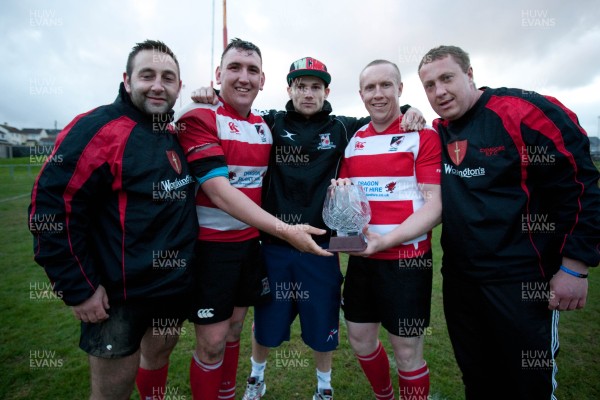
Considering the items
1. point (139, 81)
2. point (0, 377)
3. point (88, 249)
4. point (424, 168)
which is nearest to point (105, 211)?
point (88, 249)

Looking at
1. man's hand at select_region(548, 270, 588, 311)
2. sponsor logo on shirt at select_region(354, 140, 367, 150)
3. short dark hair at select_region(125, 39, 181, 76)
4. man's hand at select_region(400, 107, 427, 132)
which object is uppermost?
short dark hair at select_region(125, 39, 181, 76)

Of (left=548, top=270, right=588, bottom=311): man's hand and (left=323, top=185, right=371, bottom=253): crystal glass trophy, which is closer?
(left=548, top=270, right=588, bottom=311): man's hand

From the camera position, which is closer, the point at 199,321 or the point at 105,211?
the point at 105,211

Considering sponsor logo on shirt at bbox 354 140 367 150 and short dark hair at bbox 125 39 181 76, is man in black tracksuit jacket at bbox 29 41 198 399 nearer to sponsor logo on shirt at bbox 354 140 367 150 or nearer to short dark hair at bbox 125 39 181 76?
short dark hair at bbox 125 39 181 76

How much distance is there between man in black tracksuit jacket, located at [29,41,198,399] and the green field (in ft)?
4.32

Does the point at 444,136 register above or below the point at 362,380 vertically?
above

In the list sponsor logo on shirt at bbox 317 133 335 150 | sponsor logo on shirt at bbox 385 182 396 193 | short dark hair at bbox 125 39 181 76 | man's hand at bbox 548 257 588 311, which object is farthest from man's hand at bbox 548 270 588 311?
short dark hair at bbox 125 39 181 76

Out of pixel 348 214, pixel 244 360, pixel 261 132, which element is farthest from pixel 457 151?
pixel 244 360

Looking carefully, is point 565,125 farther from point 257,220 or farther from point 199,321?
point 199,321

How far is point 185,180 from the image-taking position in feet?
7.17

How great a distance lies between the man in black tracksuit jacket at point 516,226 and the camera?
1.94 meters

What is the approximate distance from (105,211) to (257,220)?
0.93 m

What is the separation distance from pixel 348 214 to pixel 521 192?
3.59 feet

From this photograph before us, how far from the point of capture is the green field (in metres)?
2.97
